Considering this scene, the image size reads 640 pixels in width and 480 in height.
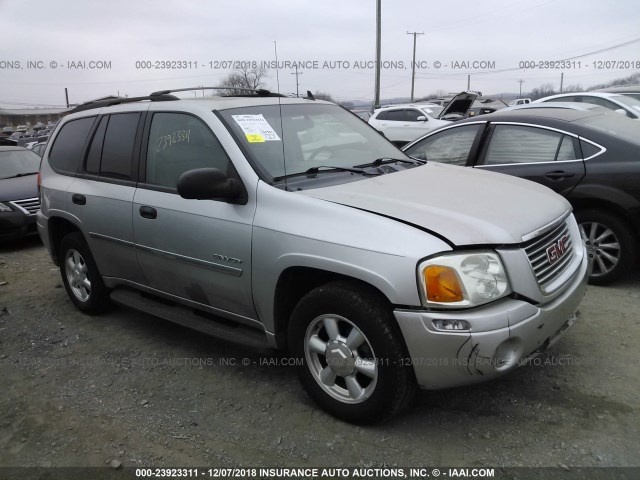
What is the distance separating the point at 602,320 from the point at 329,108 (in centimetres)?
265

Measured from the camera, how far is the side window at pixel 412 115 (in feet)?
48.6

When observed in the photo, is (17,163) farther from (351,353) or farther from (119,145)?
(351,353)

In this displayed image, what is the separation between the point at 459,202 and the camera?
9.25 feet

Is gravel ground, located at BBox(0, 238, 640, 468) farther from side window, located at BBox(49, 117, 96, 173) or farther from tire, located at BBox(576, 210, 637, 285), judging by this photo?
side window, located at BBox(49, 117, 96, 173)

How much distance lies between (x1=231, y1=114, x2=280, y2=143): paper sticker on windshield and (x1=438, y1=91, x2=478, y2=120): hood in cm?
1213

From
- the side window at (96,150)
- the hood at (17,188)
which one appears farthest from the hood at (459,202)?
the hood at (17,188)

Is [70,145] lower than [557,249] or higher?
higher

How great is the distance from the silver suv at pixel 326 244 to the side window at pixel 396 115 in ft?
37.4

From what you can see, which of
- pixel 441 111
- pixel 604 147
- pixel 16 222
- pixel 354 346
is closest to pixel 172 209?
pixel 354 346

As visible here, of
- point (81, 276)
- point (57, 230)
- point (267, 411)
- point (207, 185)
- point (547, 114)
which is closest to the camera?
point (207, 185)

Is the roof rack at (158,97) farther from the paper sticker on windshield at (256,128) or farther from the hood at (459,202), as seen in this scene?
the hood at (459,202)

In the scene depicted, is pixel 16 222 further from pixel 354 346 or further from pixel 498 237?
pixel 498 237

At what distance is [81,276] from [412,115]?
39.5 feet

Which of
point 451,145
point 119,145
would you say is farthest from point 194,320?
point 451,145
